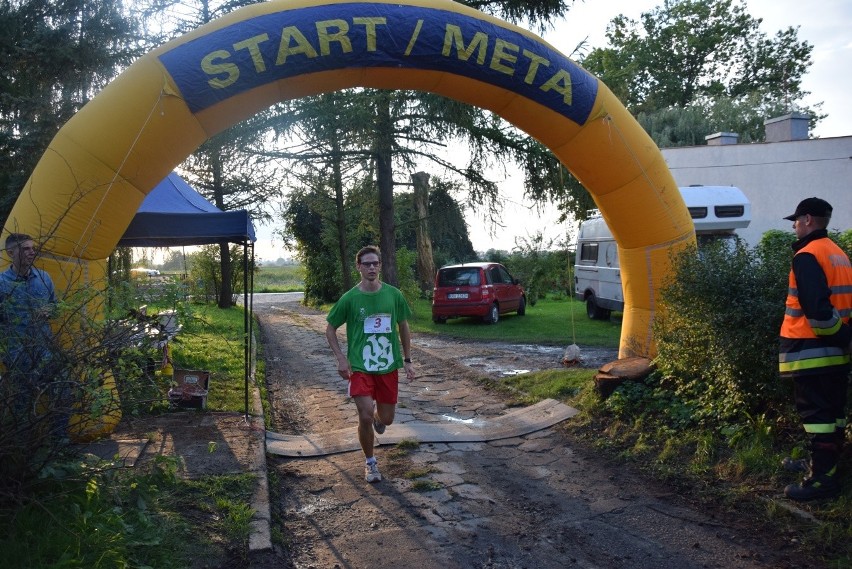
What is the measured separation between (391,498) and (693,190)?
1275 centimetres

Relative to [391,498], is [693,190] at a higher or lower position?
higher

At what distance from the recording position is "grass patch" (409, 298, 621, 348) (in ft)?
50.5

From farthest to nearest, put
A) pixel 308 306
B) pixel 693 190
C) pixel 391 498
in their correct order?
pixel 308 306 < pixel 693 190 < pixel 391 498

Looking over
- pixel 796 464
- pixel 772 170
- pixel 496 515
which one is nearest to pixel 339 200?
pixel 772 170

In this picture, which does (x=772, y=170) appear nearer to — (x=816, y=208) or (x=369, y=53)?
(x=369, y=53)

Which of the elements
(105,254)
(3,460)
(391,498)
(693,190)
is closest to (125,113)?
(105,254)

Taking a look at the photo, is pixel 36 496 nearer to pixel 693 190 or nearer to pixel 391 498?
pixel 391 498

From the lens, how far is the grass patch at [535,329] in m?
15.4

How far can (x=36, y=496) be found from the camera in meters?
3.90

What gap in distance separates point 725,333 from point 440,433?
10.1 ft

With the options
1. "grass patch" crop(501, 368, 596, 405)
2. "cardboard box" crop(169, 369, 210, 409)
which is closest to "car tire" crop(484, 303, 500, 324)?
"grass patch" crop(501, 368, 596, 405)

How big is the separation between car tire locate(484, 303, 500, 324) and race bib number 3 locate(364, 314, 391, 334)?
43.6 ft

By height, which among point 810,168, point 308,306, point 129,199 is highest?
point 810,168

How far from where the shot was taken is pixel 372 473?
5789mm
